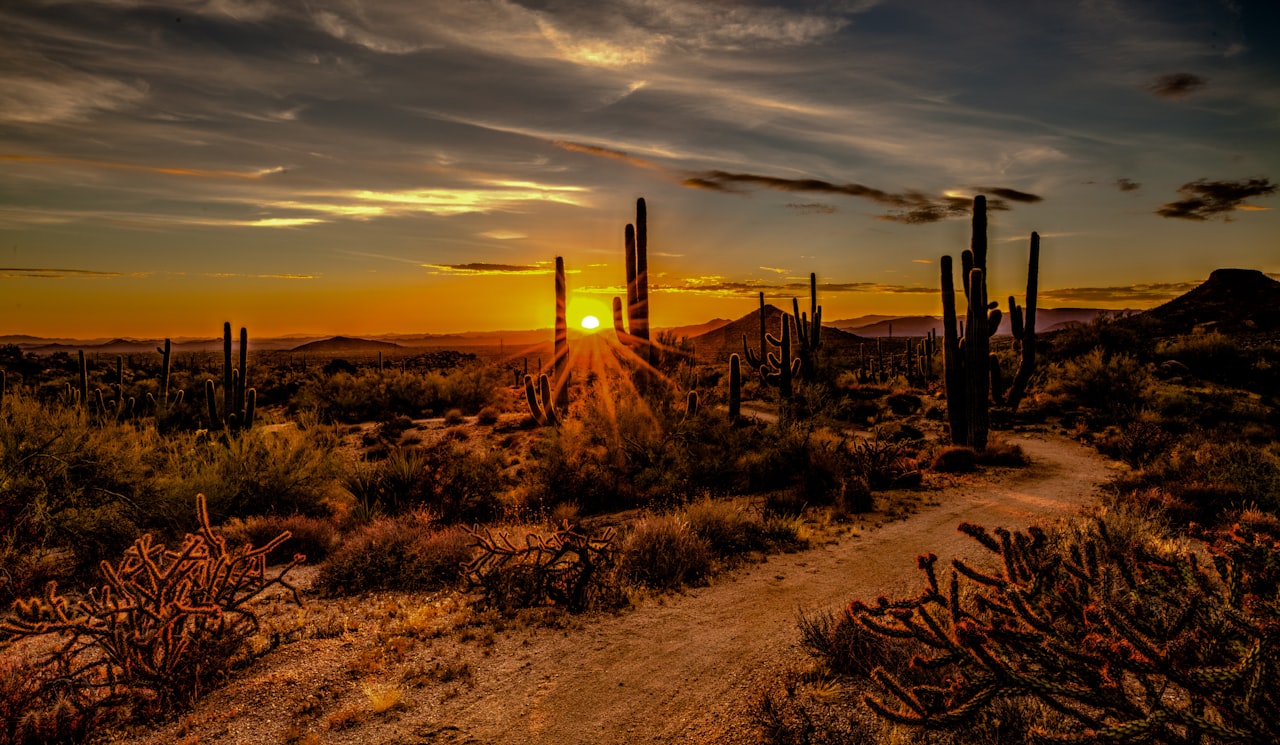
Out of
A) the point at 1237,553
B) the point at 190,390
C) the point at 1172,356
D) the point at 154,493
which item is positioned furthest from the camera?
the point at 1172,356

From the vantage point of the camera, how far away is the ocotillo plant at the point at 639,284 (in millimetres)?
21859

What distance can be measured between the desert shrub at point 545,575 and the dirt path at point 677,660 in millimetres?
652

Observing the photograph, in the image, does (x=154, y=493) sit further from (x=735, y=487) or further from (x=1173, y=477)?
(x=1173, y=477)

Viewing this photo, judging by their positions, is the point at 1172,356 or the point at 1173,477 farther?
the point at 1172,356

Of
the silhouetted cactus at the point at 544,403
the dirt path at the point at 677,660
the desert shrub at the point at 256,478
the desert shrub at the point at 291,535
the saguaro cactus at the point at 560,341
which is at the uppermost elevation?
the saguaro cactus at the point at 560,341

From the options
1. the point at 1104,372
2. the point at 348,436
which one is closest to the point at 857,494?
the point at 348,436

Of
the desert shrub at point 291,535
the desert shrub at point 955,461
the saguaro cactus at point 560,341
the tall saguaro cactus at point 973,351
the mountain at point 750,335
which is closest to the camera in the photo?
the desert shrub at point 291,535

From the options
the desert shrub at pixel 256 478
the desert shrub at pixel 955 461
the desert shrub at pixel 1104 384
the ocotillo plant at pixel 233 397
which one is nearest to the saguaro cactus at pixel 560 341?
the desert shrub at pixel 256 478

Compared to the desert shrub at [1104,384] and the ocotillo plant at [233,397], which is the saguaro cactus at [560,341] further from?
the desert shrub at [1104,384]

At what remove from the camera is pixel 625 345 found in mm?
25391

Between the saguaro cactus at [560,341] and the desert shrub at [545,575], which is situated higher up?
the saguaro cactus at [560,341]

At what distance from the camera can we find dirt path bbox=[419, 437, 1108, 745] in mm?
5742

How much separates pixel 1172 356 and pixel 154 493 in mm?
41993

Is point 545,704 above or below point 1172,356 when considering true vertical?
below
